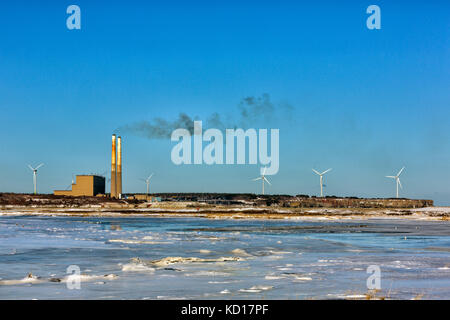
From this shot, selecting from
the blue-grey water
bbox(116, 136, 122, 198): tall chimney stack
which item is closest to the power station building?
bbox(116, 136, 122, 198): tall chimney stack

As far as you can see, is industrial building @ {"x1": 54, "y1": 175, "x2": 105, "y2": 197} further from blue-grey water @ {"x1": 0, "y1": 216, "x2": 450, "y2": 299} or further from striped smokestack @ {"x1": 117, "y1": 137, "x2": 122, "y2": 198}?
blue-grey water @ {"x1": 0, "y1": 216, "x2": 450, "y2": 299}

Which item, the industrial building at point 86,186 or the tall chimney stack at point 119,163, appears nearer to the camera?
the tall chimney stack at point 119,163

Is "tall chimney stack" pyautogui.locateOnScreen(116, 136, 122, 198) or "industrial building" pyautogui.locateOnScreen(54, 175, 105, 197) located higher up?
"tall chimney stack" pyautogui.locateOnScreen(116, 136, 122, 198)

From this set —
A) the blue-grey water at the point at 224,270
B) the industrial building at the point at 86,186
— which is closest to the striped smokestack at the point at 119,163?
the industrial building at the point at 86,186

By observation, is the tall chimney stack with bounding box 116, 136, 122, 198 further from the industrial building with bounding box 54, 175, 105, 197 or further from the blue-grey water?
the blue-grey water

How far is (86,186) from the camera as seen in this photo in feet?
479

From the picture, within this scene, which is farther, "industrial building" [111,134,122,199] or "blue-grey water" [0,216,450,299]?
"industrial building" [111,134,122,199]

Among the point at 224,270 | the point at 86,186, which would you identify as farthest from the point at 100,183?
the point at 224,270

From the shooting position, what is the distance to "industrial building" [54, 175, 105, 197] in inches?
5733

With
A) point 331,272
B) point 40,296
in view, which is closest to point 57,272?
point 40,296

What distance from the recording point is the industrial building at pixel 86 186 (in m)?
146

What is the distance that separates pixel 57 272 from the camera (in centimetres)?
1641

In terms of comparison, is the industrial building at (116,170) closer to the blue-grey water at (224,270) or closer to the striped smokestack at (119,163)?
the striped smokestack at (119,163)
